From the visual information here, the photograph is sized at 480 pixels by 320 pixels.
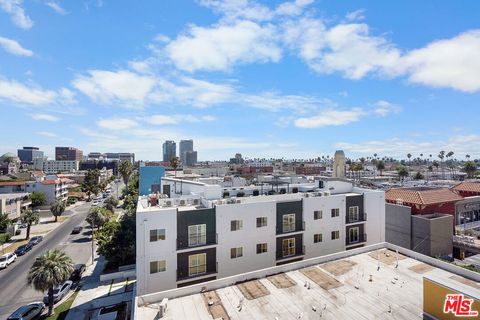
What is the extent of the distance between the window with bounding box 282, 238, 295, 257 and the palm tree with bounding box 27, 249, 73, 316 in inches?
967

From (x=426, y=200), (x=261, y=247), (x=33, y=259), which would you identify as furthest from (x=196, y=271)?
(x=426, y=200)

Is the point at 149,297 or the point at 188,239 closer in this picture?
the point at 149,297

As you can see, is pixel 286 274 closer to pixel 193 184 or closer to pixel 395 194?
pixel 193 184

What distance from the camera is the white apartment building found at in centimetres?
Answer: 2517

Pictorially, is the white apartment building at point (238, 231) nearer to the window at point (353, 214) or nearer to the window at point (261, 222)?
the window at point (261, 222)

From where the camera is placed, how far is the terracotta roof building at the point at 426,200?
44.5m

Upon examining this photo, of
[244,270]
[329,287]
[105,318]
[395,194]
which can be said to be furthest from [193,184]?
[395,194]

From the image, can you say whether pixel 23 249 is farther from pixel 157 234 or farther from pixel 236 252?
pixel 236 252

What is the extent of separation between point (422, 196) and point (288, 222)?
97.6 feet

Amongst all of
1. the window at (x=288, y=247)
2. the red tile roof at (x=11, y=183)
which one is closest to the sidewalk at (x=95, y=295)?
the window at (x=288, y=247)

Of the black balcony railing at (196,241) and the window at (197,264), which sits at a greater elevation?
the black balcony railing at (196,241)

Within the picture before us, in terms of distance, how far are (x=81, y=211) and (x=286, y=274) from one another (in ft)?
285

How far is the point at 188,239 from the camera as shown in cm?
2614

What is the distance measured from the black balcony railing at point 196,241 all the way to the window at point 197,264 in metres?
1.04
